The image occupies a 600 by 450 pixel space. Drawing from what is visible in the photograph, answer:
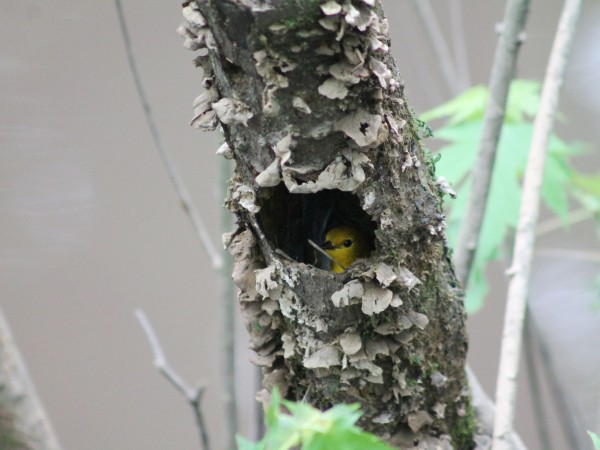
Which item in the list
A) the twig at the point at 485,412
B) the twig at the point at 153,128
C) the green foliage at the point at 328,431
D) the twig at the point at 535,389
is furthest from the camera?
the twig at the point at 535,389

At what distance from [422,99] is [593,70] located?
38.3 inches

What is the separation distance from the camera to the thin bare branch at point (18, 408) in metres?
1.87

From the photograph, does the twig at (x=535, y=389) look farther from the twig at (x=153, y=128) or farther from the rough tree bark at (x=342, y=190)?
the twig at (x=153, y=128)

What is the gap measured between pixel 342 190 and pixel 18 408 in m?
1.31

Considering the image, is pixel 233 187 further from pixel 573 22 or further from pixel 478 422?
pixel 573 22

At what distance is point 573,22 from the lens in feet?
5.35

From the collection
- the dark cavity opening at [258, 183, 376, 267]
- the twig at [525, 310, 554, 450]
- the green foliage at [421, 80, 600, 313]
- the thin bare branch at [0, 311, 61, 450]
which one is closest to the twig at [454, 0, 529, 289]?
the dark cavity opening at [258, 183, 376, 267]

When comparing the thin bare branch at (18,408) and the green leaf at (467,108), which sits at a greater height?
the green leaf at (467,108)

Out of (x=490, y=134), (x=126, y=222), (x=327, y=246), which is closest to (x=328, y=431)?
(x=490, y=134)

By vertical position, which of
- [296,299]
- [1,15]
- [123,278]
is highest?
[1,15]

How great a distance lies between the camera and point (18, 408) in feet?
6.17

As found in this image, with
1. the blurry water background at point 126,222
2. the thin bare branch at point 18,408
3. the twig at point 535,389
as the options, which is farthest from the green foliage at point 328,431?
the blurry water background at point 126,222

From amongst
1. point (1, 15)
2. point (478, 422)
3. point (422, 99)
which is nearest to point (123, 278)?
point (1, 15)

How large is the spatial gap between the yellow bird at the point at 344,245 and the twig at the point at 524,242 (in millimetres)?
592
